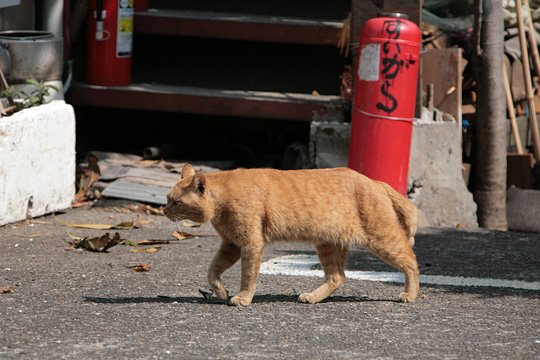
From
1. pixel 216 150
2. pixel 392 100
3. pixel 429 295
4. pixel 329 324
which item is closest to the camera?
pixel 329 324

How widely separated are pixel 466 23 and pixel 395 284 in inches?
223

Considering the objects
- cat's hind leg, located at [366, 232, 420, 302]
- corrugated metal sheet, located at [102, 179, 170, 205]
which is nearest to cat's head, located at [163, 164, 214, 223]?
cat's hind leg, located at [366, 232, 420, 302]

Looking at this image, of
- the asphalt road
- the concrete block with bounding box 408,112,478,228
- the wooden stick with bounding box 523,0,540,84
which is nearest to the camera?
the asphalt road

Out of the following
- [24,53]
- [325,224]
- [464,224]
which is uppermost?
[24,53]

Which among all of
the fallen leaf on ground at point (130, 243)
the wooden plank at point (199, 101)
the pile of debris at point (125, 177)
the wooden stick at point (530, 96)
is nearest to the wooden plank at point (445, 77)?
the wooden plank at point (199, 101)

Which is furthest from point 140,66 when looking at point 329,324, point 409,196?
point 329,324

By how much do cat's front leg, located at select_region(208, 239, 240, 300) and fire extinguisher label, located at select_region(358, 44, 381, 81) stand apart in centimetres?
363

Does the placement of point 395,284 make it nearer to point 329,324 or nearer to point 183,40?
point 329,324

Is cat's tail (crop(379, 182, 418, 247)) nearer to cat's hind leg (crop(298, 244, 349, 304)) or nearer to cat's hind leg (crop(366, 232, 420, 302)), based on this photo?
cat's hind leg (crop(366, 232, 420, 302))

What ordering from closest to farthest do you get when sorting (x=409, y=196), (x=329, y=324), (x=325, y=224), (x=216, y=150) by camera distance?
(x=329, y=324)
(x=325, y=224)
(x=409, y=196)
(x=216, y=150)

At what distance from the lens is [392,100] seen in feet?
31.5

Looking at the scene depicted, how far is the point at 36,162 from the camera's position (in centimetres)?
916

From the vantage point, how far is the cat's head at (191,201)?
6172mm

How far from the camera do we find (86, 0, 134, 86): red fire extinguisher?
431 inches
